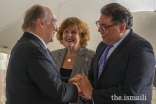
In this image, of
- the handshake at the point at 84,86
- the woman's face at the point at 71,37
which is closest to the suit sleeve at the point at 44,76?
the handshake at the point at 84,86

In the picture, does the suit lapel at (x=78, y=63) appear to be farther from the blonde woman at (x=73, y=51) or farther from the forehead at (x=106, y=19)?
the forehead at (x=106, y=19)

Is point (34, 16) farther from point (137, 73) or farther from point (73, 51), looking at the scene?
point (73, 51)

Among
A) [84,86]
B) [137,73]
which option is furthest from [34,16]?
[137,73]

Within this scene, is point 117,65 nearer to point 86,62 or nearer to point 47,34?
point 47,34

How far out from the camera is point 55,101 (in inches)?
42.8

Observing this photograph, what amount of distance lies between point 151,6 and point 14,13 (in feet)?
4.49

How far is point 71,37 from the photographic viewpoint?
1.75 m

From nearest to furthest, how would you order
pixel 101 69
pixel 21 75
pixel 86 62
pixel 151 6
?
1. pixel 21 75
2. pixel 101 69
3. pixel 86 62
4. pixel 151 6

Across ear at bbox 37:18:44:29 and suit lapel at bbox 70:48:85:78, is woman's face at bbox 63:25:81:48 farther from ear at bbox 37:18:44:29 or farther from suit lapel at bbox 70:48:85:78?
ear at bbox 37:18:44:29

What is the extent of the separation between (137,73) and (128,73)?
0.13ft

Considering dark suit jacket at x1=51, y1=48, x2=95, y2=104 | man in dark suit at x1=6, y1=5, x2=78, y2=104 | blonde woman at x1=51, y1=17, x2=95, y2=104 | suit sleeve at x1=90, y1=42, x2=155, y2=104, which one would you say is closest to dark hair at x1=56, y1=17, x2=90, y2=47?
blonde woman at x1=51, y1=17, x2=95, y2=104

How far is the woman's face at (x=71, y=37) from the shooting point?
1.75 m

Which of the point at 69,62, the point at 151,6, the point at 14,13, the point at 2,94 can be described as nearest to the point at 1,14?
the point at 14,13

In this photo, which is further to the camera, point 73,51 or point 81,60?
point 73,51
